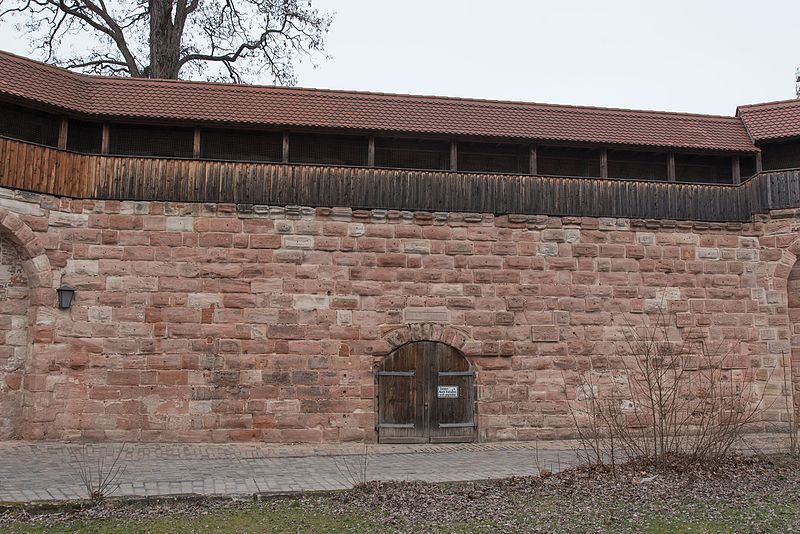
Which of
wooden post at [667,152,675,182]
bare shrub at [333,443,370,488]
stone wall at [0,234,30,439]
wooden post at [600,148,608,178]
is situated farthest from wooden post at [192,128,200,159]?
wooden post at [667,152,675,182]

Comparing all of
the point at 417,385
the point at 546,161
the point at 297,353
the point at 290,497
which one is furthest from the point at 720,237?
the point at 290,497

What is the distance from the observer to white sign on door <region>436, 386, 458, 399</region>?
12203mm

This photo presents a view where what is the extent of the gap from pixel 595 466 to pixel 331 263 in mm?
5919

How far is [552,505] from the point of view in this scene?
6922 mm

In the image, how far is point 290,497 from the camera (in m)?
7.29

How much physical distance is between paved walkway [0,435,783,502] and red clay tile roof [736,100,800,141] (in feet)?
18.6

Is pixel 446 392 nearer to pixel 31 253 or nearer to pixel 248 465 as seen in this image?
pixel 248 465

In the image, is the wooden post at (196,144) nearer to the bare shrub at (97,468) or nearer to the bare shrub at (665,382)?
the bare shrub at (97,468)

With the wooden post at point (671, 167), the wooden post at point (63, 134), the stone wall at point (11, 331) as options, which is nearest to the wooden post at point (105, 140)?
the wooden post at point (63, 134)

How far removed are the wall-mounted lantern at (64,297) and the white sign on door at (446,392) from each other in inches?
251

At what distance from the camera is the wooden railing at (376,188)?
11758mm

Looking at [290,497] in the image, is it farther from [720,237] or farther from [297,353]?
[720,237]

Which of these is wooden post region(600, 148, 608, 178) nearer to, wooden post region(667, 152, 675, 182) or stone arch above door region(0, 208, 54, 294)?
wooden post region(667, 152, 675, 182)

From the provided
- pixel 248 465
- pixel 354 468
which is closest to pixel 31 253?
pixel 248 465
